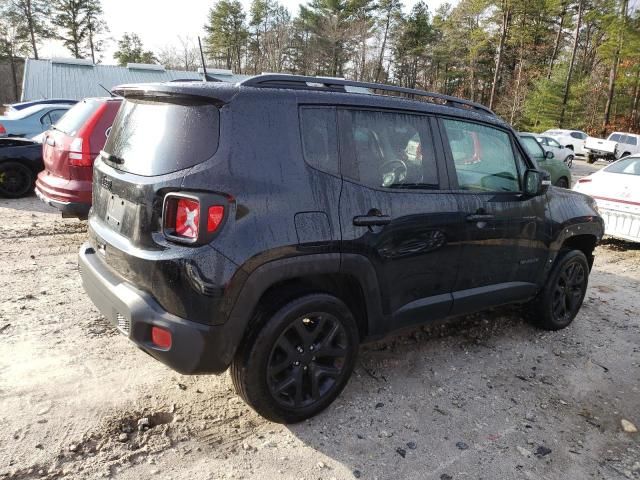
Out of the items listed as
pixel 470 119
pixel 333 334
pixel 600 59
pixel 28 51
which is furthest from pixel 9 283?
pixel 28 51

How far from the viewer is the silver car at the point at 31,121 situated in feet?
37.4

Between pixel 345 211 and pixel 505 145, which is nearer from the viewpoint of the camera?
pixel 345 211

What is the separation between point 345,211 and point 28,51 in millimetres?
53143

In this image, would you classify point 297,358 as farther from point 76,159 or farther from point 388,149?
point 76,159

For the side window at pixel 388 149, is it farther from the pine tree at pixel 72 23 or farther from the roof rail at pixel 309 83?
the pine tree at pixel 72 23

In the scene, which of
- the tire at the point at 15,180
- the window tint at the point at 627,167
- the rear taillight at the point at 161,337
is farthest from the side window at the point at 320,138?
the tire at the point at 15,180

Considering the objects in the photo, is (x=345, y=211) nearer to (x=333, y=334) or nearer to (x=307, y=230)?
(x=307, y=230)

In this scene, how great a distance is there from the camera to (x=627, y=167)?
7727mm

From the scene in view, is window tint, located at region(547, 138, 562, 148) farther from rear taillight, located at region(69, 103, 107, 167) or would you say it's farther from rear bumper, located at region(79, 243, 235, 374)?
rear bumper, located at region(79, 243, 235, 374)

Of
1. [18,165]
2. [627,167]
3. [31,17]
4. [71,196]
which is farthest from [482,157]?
[31,17]

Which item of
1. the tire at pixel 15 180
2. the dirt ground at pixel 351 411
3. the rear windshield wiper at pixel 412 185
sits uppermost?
the rear windshield wiper at pixel 412 185

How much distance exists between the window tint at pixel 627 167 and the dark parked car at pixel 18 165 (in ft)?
32.4

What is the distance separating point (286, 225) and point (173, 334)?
77 cm

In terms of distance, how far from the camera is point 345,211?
2.68 m
